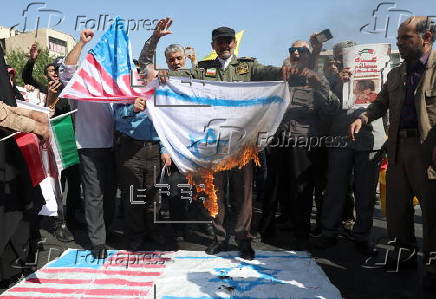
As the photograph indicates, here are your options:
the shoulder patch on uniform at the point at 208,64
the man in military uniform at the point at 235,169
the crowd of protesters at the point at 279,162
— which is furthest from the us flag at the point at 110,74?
the shoulder patch on uniform at the point at 208,64

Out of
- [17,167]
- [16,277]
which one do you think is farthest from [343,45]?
[16,277]

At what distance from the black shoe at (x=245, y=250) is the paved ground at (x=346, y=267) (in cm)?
37

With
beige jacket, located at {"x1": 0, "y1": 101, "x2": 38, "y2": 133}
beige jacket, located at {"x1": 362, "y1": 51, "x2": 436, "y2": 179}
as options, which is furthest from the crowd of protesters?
beige jacket, located at {"x1": 0, "y1": 101, "x2": 38, "y2": 133}

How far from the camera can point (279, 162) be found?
180 inches

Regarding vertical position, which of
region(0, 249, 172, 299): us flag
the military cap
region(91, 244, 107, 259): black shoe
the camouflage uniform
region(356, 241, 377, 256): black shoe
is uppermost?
the military cap

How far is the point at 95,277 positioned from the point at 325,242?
2313mm

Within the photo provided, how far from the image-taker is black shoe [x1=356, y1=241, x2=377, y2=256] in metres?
3.99

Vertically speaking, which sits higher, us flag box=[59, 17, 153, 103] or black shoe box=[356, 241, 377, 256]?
us flag box=[59, 17, 153, 103]

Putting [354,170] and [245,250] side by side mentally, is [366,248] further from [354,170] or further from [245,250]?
[245,250]

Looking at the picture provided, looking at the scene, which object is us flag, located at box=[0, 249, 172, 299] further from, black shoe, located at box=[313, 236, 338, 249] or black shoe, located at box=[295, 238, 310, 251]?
black shoe, located at box=[313, 236, 338, 249]

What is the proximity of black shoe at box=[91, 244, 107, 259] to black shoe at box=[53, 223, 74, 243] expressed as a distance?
0.66 metres

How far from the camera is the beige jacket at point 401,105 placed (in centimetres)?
324

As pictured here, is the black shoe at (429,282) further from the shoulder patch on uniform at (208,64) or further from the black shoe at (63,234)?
the black shoe at (63,234)

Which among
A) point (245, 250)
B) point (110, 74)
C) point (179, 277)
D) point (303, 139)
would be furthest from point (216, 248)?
point (110, 74)
